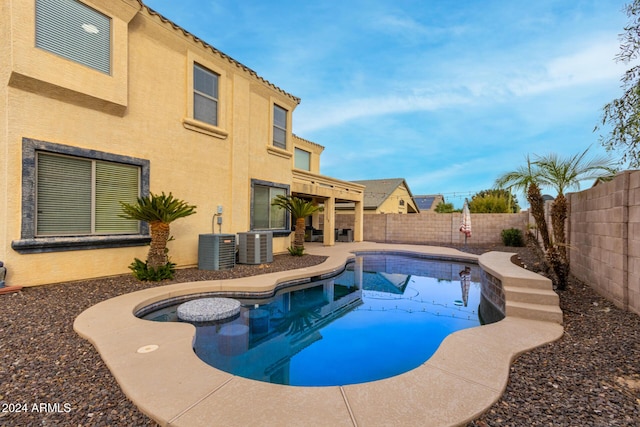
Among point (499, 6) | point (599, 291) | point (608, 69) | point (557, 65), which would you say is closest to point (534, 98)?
point (557, 65)

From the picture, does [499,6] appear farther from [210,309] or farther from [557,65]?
[210,309]

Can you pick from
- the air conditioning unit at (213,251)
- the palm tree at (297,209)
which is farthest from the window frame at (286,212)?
the air conditioning unit at (213,251)

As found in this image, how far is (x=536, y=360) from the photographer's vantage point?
3.40m

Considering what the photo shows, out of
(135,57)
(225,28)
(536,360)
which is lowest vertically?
(536,360)

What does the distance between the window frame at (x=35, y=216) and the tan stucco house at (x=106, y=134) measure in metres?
0.02

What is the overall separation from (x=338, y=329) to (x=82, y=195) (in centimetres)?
622

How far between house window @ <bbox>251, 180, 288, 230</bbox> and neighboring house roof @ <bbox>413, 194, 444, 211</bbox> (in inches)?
1364

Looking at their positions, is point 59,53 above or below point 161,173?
above

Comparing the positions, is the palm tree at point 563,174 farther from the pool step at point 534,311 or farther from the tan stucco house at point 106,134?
the tan stucco house at point 106,134

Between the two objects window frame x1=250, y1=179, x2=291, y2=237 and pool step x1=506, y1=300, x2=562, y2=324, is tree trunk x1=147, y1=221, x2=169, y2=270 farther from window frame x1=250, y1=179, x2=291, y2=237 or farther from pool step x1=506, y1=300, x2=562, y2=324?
pool step x1=506, y1=300, x2=562, y2=324

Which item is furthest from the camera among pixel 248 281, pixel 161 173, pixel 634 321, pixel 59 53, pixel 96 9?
pixel 161 173

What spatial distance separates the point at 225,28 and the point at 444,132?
17700mm

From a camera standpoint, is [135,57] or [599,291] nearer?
[599,291]

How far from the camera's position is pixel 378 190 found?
2884 cm
